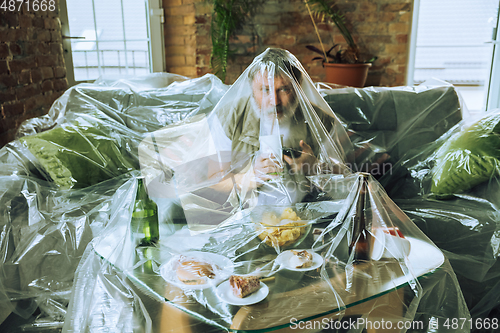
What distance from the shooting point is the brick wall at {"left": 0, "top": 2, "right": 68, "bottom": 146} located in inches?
71.8

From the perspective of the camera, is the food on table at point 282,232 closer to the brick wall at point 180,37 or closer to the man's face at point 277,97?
the man's face at point 277,97

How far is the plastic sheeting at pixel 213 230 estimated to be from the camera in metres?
0.73

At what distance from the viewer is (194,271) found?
0.76m

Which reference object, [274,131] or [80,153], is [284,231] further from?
[80,153]

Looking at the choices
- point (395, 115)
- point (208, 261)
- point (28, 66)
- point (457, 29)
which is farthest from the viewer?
point (457, 29)

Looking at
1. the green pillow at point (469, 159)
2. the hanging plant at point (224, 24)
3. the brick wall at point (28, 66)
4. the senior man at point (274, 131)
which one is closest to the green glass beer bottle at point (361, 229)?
the senior man at point (274, 131)

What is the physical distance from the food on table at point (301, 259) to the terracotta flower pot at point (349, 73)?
6.97 ft

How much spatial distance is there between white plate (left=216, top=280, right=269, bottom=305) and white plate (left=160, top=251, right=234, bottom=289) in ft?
0.06

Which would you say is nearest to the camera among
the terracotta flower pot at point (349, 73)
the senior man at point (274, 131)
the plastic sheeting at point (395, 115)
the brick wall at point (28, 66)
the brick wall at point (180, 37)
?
the senior man at point (274, 131)

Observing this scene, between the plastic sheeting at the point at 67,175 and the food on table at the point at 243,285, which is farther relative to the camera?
the plastic sheeting at the point at 67,175

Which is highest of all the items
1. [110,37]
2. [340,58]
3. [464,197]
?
[110,37]

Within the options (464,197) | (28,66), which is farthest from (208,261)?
(28,66)

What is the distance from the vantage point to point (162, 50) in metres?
3.03

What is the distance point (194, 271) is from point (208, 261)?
49 mm
